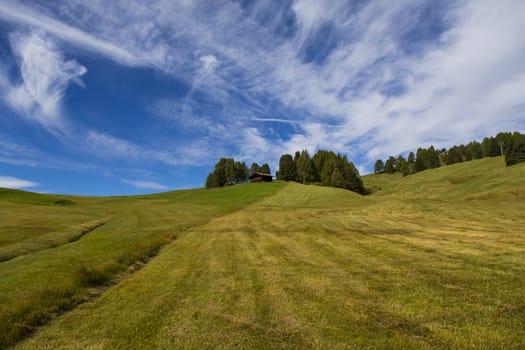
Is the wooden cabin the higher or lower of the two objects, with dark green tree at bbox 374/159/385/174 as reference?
lower

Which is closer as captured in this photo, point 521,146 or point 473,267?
point 473,267

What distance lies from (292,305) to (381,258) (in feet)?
22.6

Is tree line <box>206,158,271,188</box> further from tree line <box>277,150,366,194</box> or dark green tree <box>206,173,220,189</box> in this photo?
tree line <box>277,150,366,194</box>

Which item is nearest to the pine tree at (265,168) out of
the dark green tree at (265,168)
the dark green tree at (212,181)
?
the dark green tree at (265,168)

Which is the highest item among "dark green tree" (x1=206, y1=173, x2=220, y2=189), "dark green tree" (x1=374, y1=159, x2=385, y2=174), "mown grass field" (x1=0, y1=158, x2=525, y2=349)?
"dark green tree" (x1=374, y1=159, x2=385, y2=174)

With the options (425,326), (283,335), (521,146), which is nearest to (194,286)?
(283,335)

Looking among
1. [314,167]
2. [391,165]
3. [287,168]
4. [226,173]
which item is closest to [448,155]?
[391,165]

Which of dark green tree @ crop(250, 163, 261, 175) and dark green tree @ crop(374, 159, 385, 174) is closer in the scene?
dark green tree @ crop(250, 163, 261, 175)

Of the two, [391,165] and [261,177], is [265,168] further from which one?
[391,165]

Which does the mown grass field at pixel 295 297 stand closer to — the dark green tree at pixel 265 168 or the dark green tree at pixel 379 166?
the dark green tree at pixel 265 168

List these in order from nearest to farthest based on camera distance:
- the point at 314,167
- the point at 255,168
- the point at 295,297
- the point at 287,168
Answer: the point at 295,297 < the point at 314,167 < the point at 287,168 < the point at 255,168

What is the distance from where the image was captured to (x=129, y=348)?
18.9 feet

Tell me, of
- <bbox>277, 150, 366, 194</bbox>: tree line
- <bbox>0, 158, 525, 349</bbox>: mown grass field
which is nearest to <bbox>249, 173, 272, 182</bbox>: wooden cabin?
<bbox>277, 150, 366, 194</bbox>: tree line

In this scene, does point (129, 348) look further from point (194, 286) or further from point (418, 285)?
point (418, 285)
